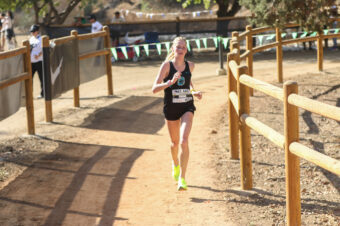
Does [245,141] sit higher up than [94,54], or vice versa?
[94,54]

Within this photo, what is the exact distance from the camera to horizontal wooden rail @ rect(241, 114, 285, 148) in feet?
19.4

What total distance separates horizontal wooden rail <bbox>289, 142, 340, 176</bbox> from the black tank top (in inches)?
85.2

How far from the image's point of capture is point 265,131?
642 centimetres

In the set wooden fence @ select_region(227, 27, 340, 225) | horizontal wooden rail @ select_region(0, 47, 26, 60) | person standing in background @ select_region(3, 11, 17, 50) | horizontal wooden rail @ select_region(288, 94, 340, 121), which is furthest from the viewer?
person standing in background @ select_region(3, 11, 17, 50)

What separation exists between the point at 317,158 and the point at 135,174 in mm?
3796

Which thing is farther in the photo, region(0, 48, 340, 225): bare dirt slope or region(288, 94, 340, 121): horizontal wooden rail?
region(0, 48, 340, 225): bare dirt slope

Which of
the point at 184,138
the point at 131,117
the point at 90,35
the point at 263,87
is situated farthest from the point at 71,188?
the point at 90,35

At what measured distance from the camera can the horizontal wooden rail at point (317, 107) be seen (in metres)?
4.58

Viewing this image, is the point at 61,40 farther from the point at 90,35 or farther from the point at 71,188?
the point at 71,188

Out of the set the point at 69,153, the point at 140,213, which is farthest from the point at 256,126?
the point at 69,153

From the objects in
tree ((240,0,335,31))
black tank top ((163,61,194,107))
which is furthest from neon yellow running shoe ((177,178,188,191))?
tree ((240,0,335,31))

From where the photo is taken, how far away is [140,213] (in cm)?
680

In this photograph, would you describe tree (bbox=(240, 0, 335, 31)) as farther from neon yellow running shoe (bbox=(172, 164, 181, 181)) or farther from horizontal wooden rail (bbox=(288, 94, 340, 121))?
horizontal wooden rail (bbox=(288, 94, 340, 121))

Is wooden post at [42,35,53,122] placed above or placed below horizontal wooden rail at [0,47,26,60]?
below
